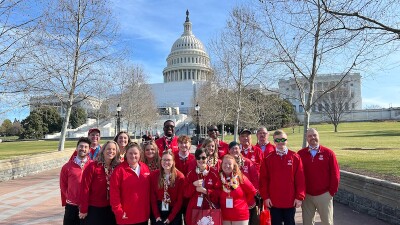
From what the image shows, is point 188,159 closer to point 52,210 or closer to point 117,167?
point 117,167

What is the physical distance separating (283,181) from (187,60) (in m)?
110

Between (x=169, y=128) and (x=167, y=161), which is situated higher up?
(x=169, y=128)

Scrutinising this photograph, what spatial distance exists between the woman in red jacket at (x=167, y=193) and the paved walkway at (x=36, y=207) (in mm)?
3309

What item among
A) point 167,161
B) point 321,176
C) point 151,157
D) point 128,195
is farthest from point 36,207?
point 321,176

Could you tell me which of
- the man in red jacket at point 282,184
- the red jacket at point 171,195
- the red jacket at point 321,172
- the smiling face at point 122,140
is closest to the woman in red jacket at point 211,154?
the red jacket at point 171,195

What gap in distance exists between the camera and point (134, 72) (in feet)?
132

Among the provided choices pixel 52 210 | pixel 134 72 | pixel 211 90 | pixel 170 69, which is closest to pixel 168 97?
pixel 170 69

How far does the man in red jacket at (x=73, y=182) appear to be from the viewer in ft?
15.7

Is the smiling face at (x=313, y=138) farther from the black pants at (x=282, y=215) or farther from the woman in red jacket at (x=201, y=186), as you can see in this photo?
the woman in red jacket at (x=201, y=186)

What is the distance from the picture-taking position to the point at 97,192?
15.0 ft

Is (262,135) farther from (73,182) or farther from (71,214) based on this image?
(71,214)

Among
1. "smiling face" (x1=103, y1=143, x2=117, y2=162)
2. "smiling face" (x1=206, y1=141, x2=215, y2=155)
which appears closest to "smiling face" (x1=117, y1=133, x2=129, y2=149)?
"smiling face" (x1=103, y1=143, x2=117, y2=162)

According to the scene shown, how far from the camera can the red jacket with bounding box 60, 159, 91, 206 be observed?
4762 mm

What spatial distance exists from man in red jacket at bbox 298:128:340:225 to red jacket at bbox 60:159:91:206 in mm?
3371
